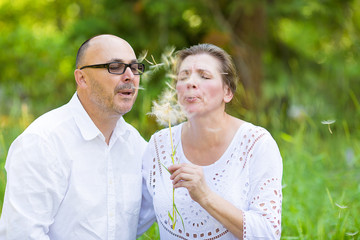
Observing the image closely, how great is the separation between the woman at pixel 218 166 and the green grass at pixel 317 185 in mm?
700

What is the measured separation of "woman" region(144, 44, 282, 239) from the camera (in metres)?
2.44

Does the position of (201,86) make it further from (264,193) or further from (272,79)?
(272,79)

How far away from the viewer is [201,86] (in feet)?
8.50

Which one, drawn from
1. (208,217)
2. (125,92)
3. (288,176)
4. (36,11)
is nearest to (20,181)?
(125,92)

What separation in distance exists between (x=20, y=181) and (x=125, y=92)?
77 cm

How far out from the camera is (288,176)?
462cm

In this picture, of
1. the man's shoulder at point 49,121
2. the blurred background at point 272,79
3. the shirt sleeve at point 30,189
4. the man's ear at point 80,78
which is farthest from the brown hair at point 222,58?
the blurred background at point 272,79

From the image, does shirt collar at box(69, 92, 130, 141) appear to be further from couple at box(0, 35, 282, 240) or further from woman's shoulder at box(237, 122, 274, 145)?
woman's shoulder at box(237, 122, 274, 145)

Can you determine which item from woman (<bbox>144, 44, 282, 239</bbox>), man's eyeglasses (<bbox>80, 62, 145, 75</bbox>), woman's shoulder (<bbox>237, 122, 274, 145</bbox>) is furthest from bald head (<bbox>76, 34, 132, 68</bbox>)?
woman's shoulder (<bbox>237, 122, 274, 145</bbox>)

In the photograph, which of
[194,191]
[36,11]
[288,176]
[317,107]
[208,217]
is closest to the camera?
[194,191]

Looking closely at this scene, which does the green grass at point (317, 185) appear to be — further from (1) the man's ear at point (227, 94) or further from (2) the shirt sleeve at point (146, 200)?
(1) the man's ear at point (227, 94)

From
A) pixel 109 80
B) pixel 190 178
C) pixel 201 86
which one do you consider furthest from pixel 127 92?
pixel 190 178

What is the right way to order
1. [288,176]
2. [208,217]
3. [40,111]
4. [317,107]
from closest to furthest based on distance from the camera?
[208,217], [288,176], [317,107], [40,111]

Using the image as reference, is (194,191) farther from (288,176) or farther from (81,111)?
(288,176)
